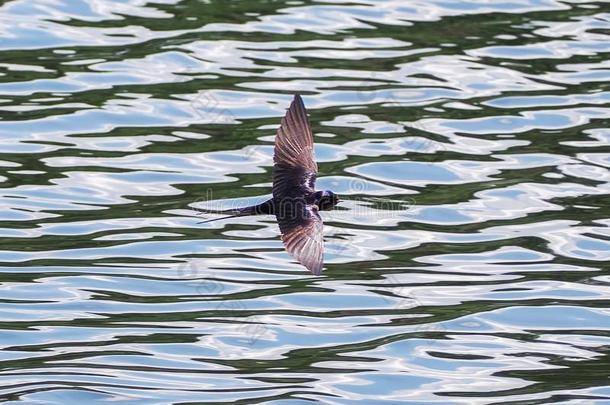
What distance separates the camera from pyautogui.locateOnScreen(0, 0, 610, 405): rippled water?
10.9 m

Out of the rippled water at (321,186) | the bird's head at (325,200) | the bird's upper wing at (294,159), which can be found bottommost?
the rippled water at (321,186)

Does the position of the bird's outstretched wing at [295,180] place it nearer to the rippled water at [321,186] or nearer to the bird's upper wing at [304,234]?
the bird's upper wing at [304,234]

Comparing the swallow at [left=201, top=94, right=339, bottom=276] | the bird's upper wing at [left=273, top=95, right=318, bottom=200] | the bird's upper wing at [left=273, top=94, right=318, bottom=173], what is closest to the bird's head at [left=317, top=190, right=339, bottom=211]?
the swallow at [left=201, top=94, right=339, bottom=276]

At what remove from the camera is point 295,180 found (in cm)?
1088

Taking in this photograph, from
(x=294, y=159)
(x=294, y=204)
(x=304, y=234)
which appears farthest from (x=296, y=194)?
(x=304, y=234)

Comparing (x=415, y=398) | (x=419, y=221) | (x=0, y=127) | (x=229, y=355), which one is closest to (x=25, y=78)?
(x=0, y=127)

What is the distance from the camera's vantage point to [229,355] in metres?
11.1

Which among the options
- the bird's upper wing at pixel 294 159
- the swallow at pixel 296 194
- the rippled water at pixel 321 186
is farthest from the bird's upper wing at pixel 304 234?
the rippled water at pixel 321 186

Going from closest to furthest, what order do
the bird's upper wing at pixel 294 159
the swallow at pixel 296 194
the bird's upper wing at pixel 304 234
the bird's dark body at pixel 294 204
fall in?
the bird's upper wing at pixel 304 234, the swallow at pixel 296 194, the bird's dark body at pixel 294 204, the bird's upper wing at pixel 294 159

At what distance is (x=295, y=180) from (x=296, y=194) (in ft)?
0.61

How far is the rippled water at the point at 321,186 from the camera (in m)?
10.9

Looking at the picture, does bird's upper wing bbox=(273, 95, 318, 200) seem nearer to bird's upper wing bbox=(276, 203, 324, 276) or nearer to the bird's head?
the bird's head

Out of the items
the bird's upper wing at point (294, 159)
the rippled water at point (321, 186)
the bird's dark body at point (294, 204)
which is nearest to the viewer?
the bird's dark body at point (294, 204)

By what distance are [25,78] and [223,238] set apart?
15.1 feet
